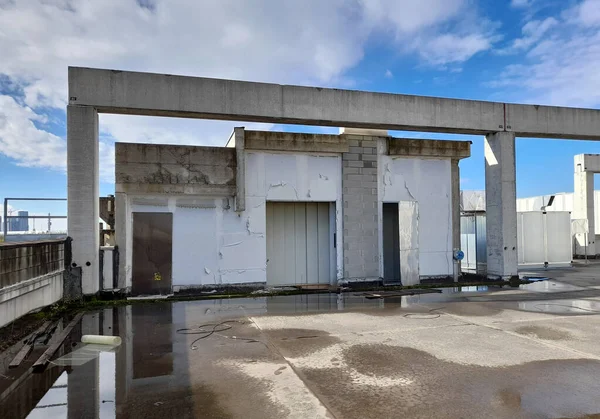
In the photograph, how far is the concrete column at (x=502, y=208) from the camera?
45.3 feet

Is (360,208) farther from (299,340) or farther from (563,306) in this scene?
(299,340)

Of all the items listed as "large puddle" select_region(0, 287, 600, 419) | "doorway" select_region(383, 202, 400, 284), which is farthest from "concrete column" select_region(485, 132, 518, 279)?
"large puddle" select_region(0, 287, 600, 419)

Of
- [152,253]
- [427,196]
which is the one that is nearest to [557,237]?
[427,196]

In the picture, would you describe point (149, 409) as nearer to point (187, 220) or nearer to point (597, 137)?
point (187, 220)

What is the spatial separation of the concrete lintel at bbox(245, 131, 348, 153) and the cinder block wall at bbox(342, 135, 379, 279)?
1.23 feet

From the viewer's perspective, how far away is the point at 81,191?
10391mm

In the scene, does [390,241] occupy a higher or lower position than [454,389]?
higher

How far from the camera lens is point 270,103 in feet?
39.6

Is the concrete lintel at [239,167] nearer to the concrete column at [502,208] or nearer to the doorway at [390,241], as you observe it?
the doorway at [390,241]

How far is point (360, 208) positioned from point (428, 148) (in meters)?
3.12

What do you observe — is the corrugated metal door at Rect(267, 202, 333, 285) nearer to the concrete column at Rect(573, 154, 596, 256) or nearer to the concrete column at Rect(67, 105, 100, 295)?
the concrete column at Rect(67, 105, 100, 295)

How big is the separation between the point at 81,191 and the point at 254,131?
15.9 ft

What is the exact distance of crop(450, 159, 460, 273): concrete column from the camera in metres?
14.3

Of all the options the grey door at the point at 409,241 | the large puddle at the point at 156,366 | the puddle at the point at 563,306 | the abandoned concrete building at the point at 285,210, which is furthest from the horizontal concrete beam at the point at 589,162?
the large puddle at the point at 156,366
